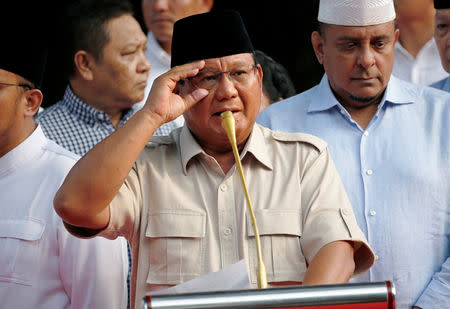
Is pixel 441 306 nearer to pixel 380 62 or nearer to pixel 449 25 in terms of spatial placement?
pixel 380 62

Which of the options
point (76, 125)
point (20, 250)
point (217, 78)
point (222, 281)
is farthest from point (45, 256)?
point (76, 125)

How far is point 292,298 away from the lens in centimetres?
182

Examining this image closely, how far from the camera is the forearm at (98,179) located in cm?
254

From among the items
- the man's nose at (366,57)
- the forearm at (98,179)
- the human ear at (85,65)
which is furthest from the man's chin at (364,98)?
the human ear at (85,65)

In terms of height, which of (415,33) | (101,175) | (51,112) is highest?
(415,33)

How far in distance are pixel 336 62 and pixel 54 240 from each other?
1.37m

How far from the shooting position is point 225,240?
8.82ft

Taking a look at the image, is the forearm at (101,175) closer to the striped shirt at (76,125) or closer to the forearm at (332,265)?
the forearm at (332,265)

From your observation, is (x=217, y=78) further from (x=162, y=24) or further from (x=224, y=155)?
(x=162, y=24)

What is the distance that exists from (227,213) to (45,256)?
86cm

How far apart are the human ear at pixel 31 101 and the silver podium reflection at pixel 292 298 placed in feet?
5.79

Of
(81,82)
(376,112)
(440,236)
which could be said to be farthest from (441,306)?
(81,82)

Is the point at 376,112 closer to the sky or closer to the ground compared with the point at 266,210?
closer to the sky

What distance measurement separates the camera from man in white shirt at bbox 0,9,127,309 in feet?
10.4
